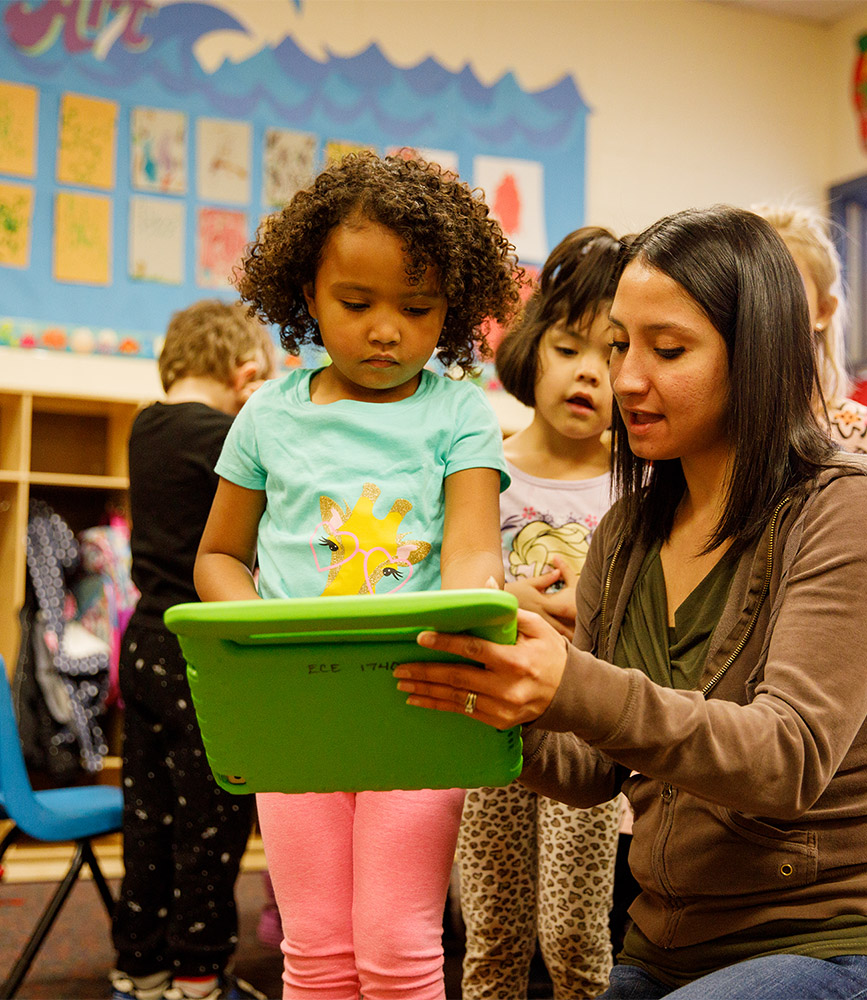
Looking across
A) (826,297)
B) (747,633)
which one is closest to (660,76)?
(826,297)

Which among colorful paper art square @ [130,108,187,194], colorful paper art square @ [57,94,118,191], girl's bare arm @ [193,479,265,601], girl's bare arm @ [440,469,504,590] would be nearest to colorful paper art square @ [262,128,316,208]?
colorful paper art square @ [130,108,187,194]

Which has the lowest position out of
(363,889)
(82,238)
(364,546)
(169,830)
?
(169,830)

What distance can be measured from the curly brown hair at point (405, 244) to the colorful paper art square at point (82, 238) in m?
3.16

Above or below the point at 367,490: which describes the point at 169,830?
below

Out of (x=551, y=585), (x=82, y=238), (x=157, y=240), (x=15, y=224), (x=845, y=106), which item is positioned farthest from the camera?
(x=845, y=106)

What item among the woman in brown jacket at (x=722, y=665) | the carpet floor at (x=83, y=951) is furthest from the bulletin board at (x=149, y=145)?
the woman in brown jacket at (x=722, y=665)

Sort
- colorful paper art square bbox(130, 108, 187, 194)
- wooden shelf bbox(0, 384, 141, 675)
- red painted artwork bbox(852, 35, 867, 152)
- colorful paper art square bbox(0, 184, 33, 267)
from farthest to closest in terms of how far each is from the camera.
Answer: red painted artwork bbox(852, 35, 867, 152) → colorful paper art square bbox(130, 108, 187, 194) → colorful paper art square bbox(0, 184, 33, 267) → wooden shelf bbox(0, 384, 141, 675)

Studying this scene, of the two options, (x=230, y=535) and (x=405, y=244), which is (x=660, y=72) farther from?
(x=230, y=535)

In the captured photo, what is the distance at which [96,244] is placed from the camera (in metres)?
4.56

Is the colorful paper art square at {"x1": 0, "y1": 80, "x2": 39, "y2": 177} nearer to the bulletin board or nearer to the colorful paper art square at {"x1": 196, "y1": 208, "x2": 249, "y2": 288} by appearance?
the bulletin board

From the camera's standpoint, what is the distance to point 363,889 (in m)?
1.34

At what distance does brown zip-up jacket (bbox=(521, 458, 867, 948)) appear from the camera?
96 centimetres

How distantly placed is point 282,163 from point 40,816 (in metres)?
3.35

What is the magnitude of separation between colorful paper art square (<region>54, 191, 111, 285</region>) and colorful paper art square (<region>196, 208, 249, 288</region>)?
15.5 inches
